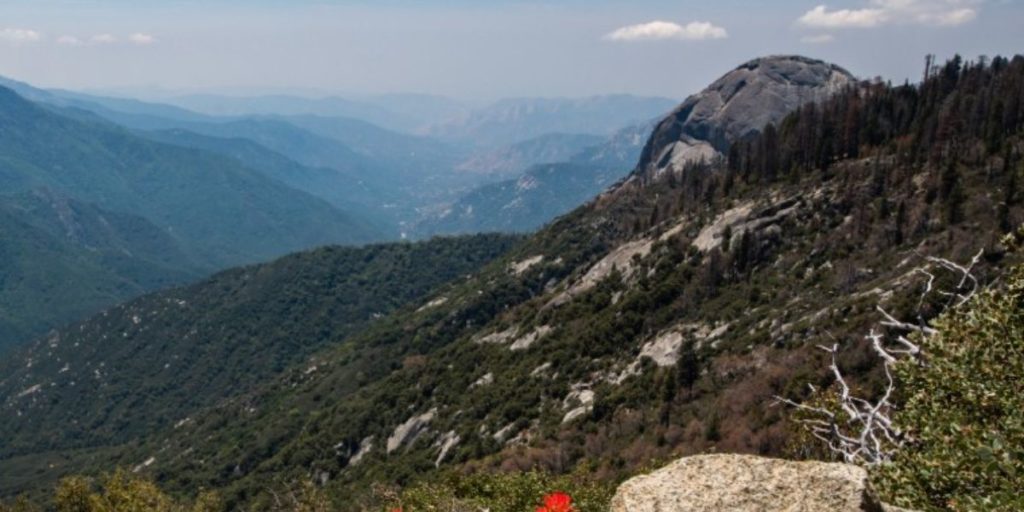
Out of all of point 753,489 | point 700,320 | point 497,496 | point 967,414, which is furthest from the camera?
point 700,320

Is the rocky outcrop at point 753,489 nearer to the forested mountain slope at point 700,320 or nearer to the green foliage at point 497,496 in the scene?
the green foliage at point 497,496

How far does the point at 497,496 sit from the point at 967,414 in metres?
23.1

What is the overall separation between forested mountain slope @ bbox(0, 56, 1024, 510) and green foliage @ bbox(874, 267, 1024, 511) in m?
29.3

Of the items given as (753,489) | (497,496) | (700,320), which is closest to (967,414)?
(753,489)

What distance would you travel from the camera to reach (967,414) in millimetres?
16344

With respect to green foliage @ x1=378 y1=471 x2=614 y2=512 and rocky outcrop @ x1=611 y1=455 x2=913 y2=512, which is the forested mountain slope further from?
rocky outcrop @ x1=611 y1=455 x2=913 y2=512

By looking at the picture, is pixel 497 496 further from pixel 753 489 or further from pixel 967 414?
pixel 753 489

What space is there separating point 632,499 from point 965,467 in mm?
8028

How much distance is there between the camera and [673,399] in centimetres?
7181

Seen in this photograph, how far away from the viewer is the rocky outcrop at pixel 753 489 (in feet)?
36.7

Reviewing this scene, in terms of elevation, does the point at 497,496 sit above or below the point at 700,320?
above

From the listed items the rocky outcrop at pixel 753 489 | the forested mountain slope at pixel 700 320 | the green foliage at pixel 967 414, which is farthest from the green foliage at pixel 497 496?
the forested mountain slope at pixel 700 320

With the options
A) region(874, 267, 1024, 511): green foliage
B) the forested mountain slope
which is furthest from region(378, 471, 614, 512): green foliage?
the forested mountain slope

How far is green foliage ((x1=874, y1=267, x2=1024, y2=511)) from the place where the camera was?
44.4 ft
